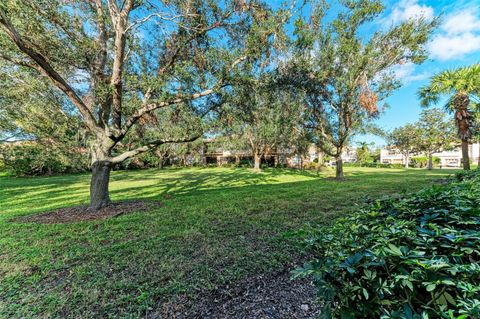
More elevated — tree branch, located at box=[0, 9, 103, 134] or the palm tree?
the palm tree

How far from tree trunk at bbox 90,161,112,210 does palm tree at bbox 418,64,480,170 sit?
16.8 m

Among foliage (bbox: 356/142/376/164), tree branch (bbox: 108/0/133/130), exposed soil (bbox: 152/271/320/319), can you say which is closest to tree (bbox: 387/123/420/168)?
foliage (bbox: 356/142/376/164)

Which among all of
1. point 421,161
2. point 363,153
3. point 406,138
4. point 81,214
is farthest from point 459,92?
point 363,153

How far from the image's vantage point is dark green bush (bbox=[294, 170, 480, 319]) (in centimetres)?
84

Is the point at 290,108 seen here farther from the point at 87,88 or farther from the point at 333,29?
the point at 87,88

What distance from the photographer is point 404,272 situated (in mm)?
942

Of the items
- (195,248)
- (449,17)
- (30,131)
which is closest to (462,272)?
(195,248)

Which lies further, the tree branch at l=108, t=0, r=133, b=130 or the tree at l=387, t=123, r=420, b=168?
the tree at l=387, t=123, r=420, b=168

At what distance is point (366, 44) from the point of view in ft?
36.0

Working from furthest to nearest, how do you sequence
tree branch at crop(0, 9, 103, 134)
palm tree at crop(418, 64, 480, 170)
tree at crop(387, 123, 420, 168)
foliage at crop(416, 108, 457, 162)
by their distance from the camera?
tree at crop(387, 123, 420, 168)
foliage at crop(416, 108, 457, 162)
palm tree at crop(418, 64, 480, 170)
tree branch at crop(0, 9, 103, 134)

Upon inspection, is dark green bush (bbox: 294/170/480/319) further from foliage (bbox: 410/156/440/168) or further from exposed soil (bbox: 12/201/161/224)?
foliage (bbox: 410/156/440/168)

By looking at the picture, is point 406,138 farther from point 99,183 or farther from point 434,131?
point 99,183

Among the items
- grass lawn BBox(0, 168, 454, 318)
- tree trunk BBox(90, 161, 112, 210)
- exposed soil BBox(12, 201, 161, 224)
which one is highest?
tree trunk BBox(90, 161, 112, 210)

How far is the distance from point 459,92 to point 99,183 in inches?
712
